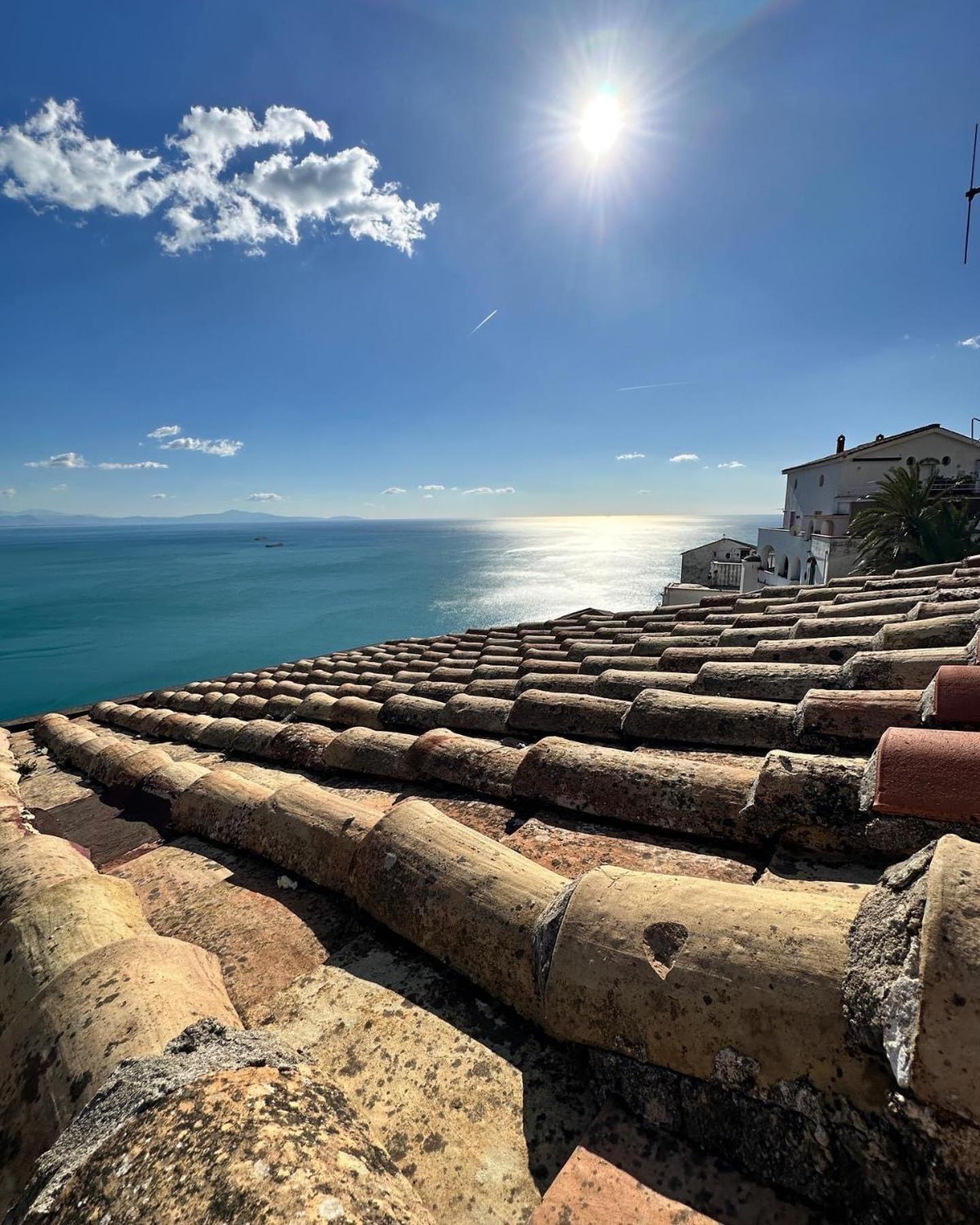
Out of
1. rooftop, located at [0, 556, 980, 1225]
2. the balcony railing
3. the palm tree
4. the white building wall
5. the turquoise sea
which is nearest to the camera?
rooftop, located at [0, 556, 980, 1225]

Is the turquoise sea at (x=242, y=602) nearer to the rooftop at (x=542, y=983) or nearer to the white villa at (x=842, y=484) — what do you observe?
the white villa at (x=842, y=484)

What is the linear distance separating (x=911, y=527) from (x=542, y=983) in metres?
20.8

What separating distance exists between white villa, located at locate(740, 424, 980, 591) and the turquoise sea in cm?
2108

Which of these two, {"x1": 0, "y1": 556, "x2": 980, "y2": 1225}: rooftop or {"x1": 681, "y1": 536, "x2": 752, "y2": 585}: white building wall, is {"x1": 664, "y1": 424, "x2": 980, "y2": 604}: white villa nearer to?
{"x1": 681, "y1": 536, "x2": 752, "y2": 585}: white building wall

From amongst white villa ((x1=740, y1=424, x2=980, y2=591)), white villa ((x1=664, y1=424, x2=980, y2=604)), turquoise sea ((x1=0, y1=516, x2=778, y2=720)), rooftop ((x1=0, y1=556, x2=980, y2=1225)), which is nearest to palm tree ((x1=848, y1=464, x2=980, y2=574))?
white villa ((x1=664, y1=424, x2=980, y2=604))

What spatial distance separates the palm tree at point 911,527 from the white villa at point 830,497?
643 centimetres

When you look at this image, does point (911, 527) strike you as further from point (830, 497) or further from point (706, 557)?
point (706, 557)

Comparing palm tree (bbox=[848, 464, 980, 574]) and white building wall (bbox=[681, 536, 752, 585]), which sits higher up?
palm tree (bbox=[848, 464, 980, 574])

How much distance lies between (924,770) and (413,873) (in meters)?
1.54

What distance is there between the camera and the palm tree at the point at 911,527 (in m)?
16.0

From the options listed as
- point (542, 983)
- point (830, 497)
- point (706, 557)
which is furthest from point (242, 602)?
point (542, 983)

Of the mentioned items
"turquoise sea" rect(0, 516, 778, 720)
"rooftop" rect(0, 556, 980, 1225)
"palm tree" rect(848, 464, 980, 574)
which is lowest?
"turquoise sea" rect(0, 516, 778, 720)

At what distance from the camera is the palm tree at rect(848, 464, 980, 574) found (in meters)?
16.0

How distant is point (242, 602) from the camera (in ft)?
203
